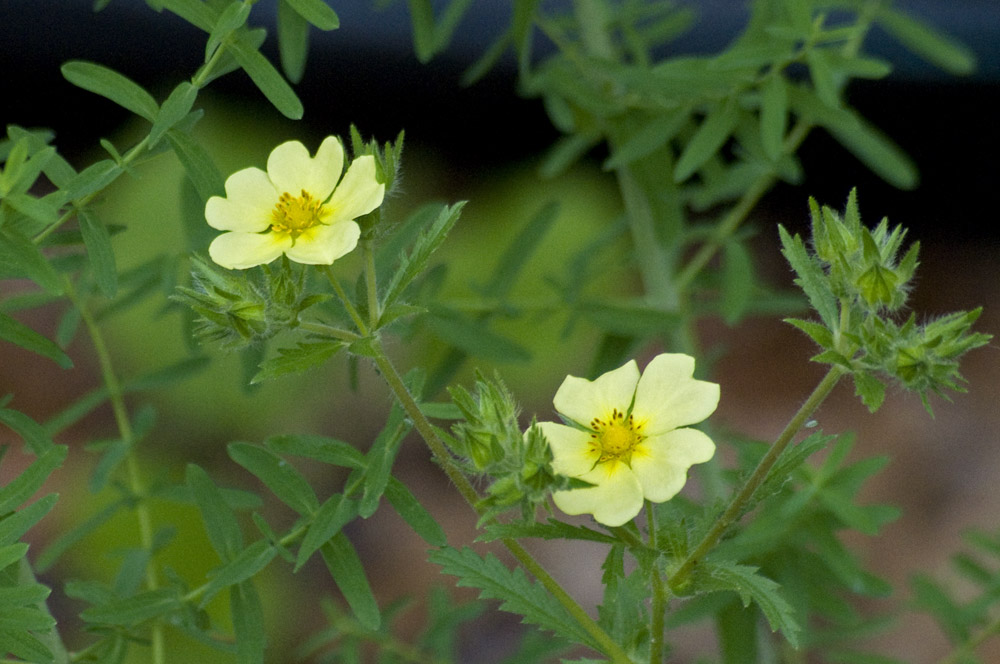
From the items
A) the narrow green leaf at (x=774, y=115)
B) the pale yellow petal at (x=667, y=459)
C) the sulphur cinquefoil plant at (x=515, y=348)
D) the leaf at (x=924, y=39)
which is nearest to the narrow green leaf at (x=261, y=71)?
the sulphur cinquefoil plant at (x=515, y=348)

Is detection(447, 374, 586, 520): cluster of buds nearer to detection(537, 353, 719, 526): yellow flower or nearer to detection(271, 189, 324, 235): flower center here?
detection(537, 353, 719, 526): yellow flower

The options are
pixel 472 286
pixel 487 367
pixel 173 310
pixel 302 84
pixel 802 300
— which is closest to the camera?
pixel 173 310

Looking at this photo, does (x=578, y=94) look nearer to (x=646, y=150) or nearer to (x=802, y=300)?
(x=646, y=150)

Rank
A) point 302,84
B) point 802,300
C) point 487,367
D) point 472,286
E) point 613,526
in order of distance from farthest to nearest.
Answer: point 302,84 → point 487,367 → point 802,300 → point 472,286 → point 613,526

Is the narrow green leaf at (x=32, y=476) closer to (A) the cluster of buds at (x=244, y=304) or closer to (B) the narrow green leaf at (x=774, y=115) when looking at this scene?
(A) the cluster of buds at (x=244, y=304)

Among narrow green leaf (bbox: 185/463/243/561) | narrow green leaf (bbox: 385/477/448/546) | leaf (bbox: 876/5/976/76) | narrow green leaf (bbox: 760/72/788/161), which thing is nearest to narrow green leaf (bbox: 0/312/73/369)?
narrow green leaf (bbox: 185/463/243/561)

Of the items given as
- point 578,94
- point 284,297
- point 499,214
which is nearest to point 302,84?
point 499,214

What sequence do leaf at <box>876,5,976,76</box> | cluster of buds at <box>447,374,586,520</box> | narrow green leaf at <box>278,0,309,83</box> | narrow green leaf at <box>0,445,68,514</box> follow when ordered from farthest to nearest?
leaf at <box>876,5,976,76</box>, narrow green leaf at <box>278,0,309,83</box>, narrow green leaf at <box>0,445,68,514</box>, cluster of buds at <box>447,374,586,520</box>
